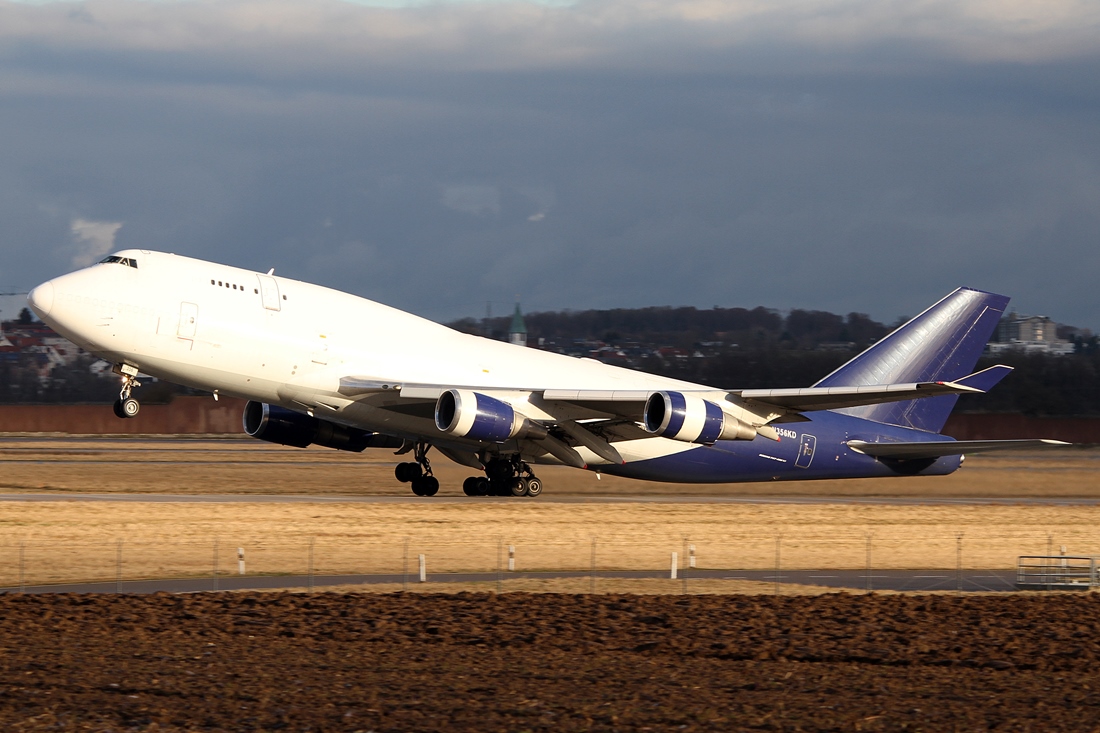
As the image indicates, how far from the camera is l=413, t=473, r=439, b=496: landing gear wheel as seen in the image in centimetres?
3588

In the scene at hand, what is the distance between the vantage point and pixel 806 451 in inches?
1468

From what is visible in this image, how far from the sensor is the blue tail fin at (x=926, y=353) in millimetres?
38625

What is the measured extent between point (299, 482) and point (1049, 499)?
22.7m

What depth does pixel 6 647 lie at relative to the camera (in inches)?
564

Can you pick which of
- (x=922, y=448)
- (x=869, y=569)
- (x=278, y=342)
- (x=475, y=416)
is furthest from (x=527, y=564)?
(x=922, y=448)

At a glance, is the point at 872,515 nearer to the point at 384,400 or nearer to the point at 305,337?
the point at 384,400

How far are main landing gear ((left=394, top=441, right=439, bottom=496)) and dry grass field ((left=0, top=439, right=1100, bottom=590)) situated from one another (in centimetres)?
46

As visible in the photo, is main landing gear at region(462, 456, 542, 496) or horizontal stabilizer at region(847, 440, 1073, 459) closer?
main landing gear at region(462, 456, 542, 496)

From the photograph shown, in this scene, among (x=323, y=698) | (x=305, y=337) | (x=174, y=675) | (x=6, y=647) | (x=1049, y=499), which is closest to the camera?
(x=323, y=698)

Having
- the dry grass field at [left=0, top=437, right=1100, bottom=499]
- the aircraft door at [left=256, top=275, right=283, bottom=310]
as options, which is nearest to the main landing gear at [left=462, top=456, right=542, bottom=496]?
the dry grass field at [left=0, top=437, right=1100, bottom=499]

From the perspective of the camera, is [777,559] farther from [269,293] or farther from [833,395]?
[269,293]

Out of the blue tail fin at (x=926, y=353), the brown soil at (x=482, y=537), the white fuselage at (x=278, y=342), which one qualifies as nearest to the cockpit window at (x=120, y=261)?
the white fuselage at (x=278, y=342)

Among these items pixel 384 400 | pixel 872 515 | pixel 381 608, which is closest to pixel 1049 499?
pixel 872 515

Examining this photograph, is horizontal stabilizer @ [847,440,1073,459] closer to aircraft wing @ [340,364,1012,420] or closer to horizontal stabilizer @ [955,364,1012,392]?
horizontal stabilizer @ [955,364,1012,392]
